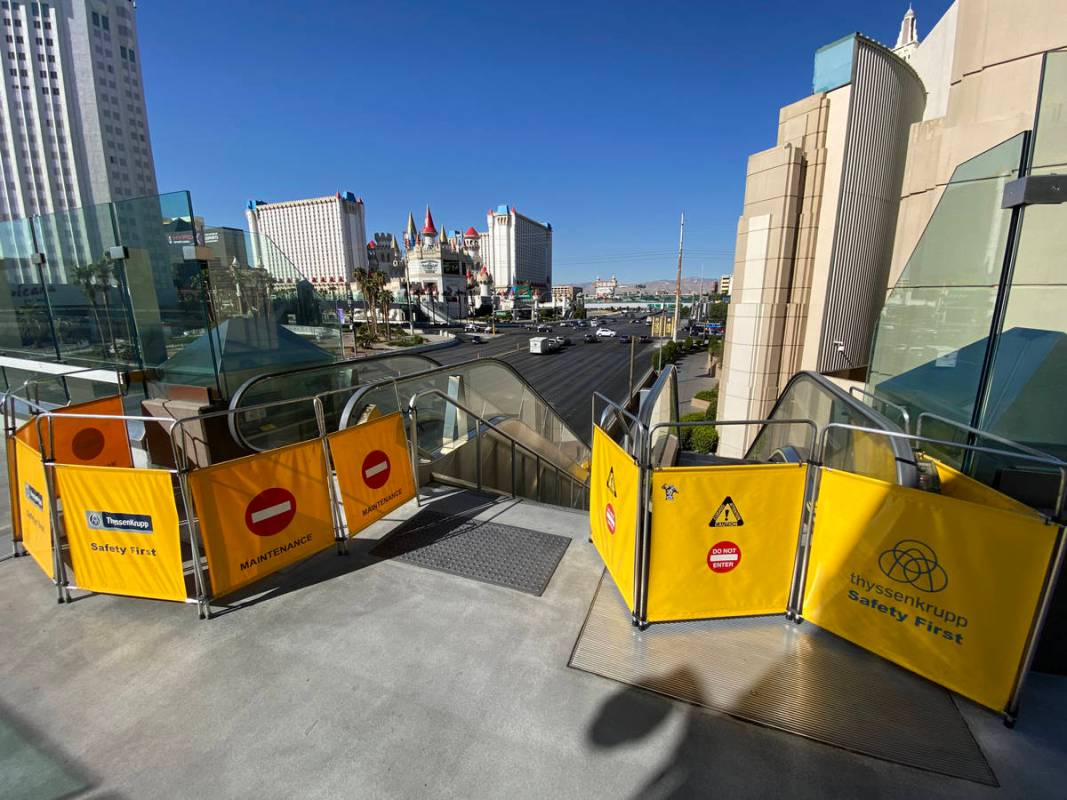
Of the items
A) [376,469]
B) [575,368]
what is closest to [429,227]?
[575,368]

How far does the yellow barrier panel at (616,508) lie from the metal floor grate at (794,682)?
1.22ft

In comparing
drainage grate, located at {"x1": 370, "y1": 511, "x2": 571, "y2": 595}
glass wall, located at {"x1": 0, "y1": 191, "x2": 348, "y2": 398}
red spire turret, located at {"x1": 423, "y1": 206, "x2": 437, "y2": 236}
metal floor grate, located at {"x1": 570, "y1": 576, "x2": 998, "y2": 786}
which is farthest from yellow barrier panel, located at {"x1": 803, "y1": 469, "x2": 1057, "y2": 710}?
red spire turret, located at {"x1": 423, "y1": 206, "x2": 437, "y2": 236}

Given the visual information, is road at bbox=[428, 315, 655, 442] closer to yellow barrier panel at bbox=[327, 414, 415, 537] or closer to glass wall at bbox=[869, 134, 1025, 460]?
glass wall at bbox=[869, 134, 1025, 460]

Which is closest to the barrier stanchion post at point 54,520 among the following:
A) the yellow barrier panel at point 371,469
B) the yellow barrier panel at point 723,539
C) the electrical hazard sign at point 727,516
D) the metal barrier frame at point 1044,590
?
the yellow barrier panel at point 371,469

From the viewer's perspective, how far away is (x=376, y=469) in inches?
194

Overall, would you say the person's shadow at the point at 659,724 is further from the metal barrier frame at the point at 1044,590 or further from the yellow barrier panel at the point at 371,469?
the yellow barrier panel at the point at 371,469

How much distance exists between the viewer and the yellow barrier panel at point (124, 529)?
348 cm

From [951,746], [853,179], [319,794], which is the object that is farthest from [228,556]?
[853,179]

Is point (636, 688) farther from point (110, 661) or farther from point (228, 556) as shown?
point (110, 661)

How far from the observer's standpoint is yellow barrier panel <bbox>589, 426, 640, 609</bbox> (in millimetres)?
3480

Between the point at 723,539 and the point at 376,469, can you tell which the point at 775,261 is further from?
the point at 376,469

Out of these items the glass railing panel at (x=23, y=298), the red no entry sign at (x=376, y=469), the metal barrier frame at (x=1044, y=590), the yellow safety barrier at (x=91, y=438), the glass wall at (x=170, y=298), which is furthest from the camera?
the glass railing panel at (x=23, y=298)

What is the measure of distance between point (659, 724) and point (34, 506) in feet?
17.6

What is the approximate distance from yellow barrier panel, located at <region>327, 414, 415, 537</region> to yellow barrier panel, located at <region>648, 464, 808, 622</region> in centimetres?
290
